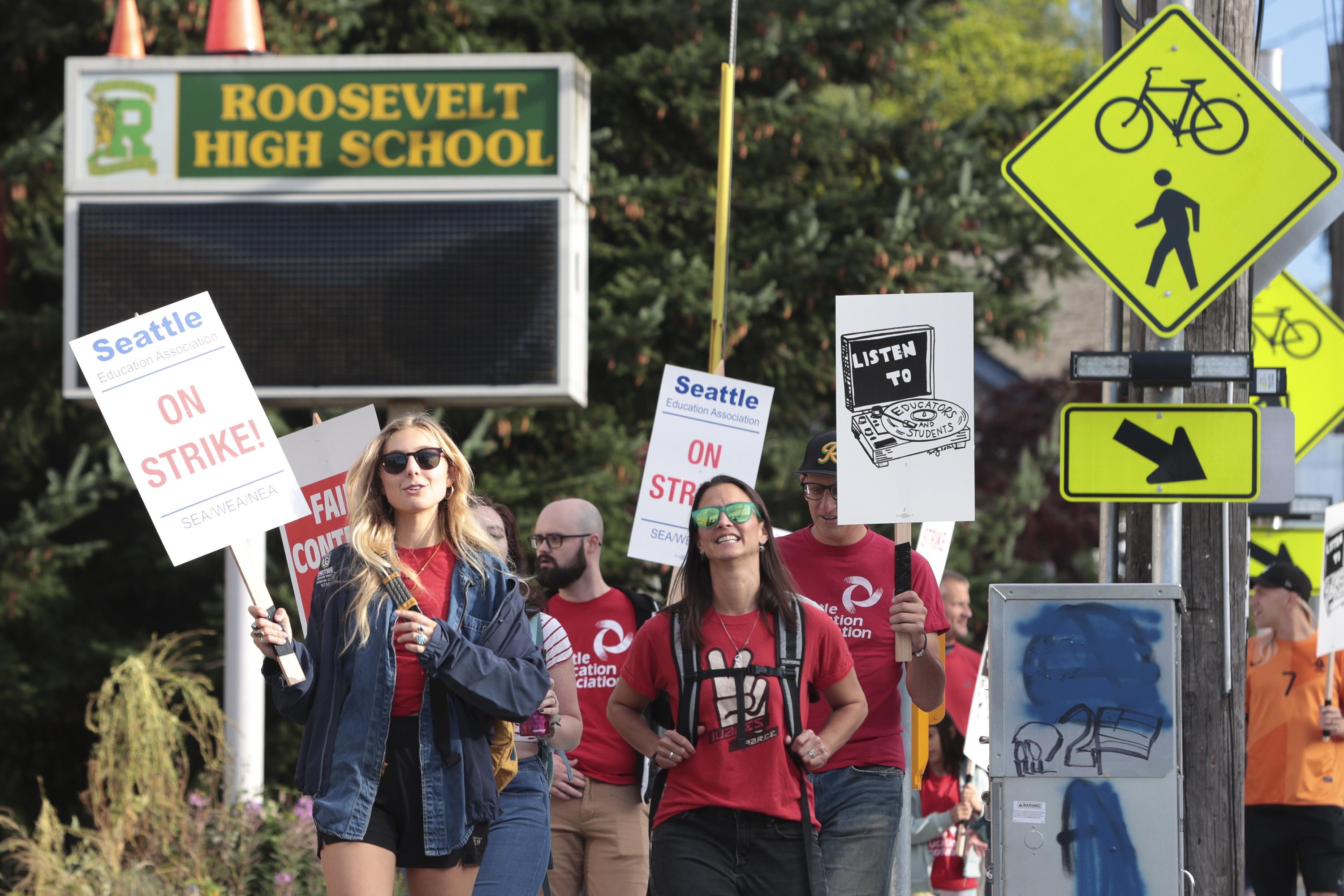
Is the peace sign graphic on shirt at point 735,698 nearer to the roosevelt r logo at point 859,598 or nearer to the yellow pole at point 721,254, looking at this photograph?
the roosevelt r logo at point 859,598

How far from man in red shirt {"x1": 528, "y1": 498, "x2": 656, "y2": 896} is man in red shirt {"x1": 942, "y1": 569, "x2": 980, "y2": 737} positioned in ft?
6.86

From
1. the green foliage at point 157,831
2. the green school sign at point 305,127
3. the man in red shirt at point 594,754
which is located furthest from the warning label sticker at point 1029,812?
the green school sign at point 305,127

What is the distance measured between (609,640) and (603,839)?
0.68m

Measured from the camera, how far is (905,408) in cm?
509

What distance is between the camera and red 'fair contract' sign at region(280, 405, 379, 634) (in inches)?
226

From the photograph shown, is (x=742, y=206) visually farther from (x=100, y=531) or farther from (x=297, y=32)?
(x=100, y=531)

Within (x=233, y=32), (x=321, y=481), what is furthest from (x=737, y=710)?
(x=233, y=32)

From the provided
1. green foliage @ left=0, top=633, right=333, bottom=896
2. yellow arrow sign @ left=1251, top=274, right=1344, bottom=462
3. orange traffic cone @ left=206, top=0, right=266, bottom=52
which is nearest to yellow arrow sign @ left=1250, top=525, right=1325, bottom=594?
yellow arrow sign @ left=1251, top=274, right=1344, bottom=462

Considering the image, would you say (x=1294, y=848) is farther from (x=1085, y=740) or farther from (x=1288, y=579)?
(x=1085, y=740)

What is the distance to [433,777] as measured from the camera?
4121mm

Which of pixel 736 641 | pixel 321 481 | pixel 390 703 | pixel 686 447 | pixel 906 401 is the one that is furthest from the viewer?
pixel 686 447

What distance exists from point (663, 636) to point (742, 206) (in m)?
9.90

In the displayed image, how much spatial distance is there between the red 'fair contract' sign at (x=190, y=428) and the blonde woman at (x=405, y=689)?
0.35 metres

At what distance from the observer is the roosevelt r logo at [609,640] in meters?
6.02
